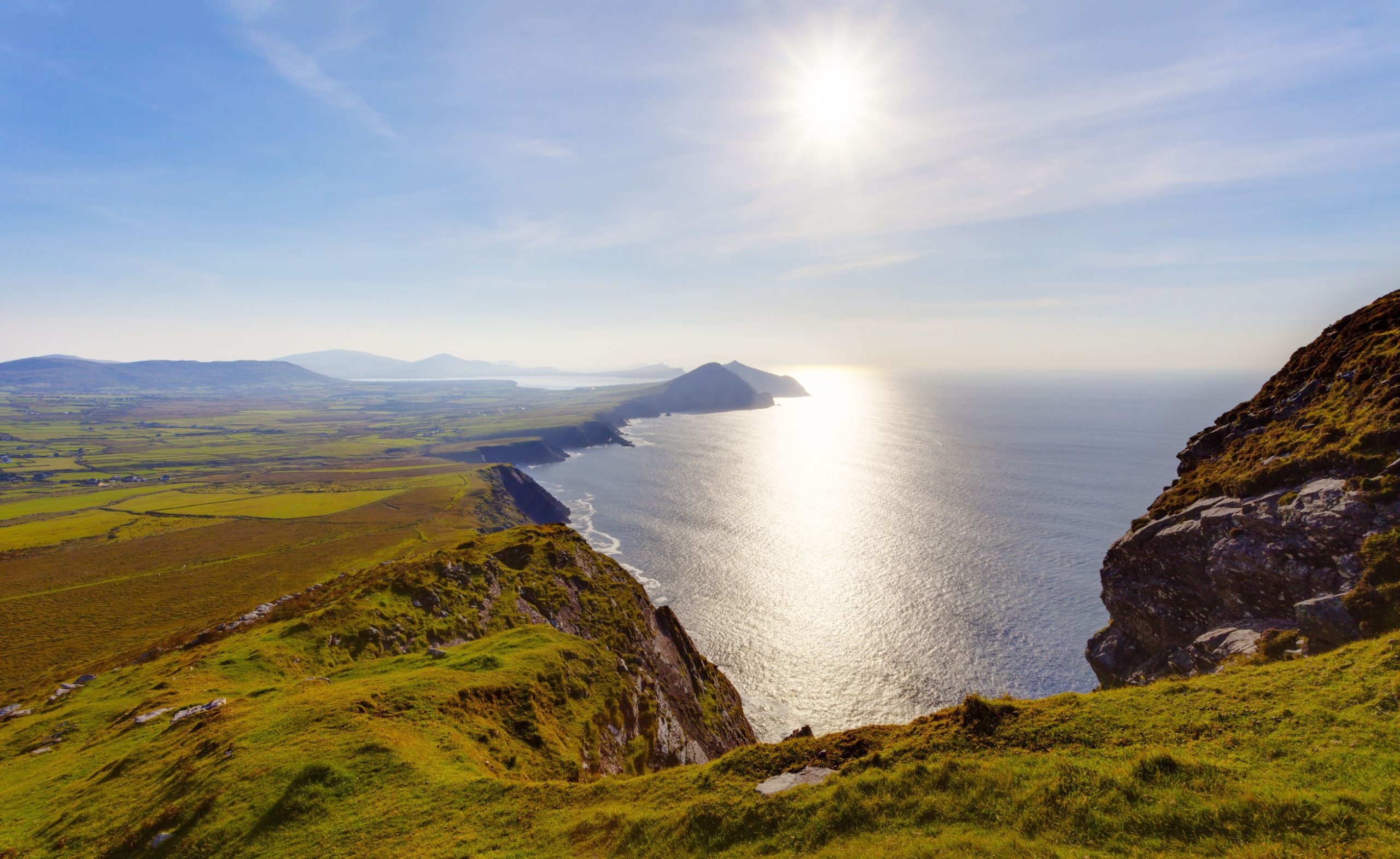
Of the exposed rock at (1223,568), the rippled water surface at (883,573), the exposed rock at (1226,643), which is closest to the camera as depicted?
the exposed rock at (1223,568)

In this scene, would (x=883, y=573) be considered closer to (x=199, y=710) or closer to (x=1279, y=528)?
(x=1279, y=528)

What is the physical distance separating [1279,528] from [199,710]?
201ft

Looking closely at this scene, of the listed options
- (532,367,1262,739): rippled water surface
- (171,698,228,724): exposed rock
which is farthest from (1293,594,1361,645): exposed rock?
(171,698,228,724): exposed rock

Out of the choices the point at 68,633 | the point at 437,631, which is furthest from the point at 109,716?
the point at 68,633

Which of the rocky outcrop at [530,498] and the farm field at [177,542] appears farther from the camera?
the rocky outcrop at [530,498]

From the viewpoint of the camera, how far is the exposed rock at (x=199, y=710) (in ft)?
96.7

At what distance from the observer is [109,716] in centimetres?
3497

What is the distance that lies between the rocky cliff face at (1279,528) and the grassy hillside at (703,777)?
8509 mm

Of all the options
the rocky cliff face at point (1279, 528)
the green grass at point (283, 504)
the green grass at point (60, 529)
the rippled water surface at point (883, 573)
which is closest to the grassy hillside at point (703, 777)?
the rocky cliff face at point (1279, 528)

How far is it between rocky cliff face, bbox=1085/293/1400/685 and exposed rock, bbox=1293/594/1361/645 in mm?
49

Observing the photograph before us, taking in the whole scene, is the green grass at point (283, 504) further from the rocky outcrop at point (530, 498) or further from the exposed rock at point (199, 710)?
the exposed rock at point (199, 710)

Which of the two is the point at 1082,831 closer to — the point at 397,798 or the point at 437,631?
the point at 397,798

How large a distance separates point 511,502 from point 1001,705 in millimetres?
164726

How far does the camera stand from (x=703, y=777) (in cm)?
1916
